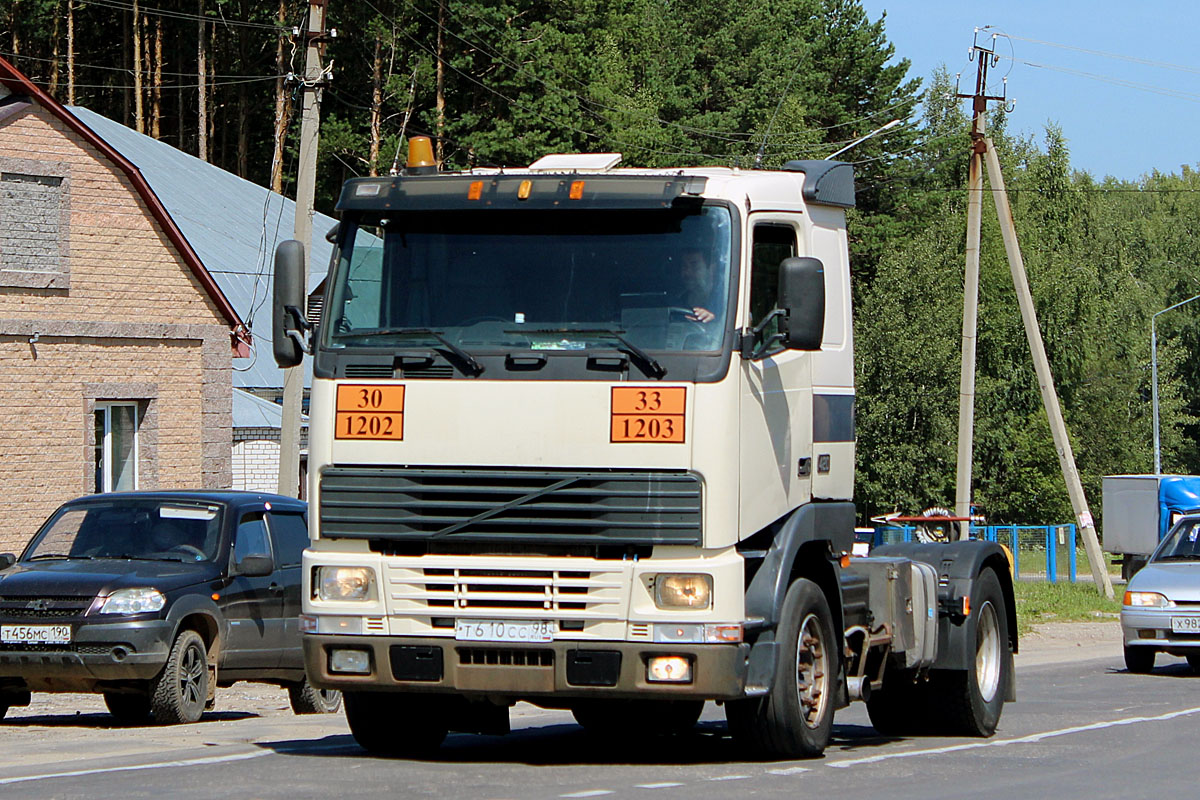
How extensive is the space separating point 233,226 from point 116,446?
46.0 feet

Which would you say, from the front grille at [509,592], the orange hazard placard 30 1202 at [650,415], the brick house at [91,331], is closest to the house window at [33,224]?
the brick house at [91,331]

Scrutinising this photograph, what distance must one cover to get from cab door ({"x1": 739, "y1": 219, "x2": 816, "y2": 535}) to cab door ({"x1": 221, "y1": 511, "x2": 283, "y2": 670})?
585 centimetres

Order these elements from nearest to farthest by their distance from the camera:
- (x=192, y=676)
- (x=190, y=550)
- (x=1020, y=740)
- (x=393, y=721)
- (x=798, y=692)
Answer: (x=798, y=692) → (x=393, y=721) → (x=1020, y=740) → (x=192, y=676) → (x=190, y=550)

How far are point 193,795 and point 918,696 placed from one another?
5609 millimetres

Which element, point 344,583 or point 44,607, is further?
point 44,607

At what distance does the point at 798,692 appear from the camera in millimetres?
9648

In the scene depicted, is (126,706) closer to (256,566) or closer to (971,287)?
(256,566)

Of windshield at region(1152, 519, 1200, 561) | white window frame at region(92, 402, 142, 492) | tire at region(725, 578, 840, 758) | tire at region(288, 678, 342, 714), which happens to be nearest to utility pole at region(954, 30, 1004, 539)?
windshield at region(1152, 519, 1200, 561)

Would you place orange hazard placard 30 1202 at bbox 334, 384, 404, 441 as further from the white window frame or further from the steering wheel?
the white window frame

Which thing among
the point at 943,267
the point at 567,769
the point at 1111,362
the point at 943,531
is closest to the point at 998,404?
the point at 943,267

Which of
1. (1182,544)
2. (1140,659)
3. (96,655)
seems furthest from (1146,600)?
(96,655)

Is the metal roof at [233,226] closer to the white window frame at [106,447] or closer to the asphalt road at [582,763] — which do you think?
the white window frame at [106,447]

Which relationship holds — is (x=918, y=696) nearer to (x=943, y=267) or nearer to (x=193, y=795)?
(x=193, y=795)

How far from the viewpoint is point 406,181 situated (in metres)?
9.62
